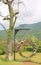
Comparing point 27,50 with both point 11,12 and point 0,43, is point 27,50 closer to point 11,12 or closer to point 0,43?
point 0,43

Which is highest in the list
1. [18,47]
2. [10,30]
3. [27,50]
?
[10,30]

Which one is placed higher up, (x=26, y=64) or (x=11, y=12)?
(x=11, y=12)

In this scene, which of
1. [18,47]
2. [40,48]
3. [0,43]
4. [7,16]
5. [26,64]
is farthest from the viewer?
[40,48]

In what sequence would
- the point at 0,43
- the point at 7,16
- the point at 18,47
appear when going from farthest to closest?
the point at 0,43 < the point at 18,47 < the point at 7,16

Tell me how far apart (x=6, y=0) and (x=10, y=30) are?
8.53ft

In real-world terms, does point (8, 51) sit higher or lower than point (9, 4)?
lower

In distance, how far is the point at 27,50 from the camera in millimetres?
37250

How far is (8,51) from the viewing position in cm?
2152

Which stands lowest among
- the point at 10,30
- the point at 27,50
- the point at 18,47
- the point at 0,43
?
the point at 27,50

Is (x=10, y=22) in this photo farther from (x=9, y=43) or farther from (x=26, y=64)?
(x=26, y=64)

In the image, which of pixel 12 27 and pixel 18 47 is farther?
pixel 18 47

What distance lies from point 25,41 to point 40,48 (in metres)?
12.7

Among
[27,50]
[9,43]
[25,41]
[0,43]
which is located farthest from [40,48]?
[9,43]

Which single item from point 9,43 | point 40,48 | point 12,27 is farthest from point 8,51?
point 40,48
